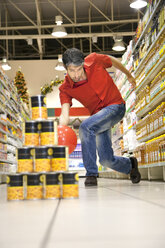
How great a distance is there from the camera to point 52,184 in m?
2.39

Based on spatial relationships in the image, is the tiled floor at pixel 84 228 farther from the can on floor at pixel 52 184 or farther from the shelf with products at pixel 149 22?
the shelf with products at pixel 149 22

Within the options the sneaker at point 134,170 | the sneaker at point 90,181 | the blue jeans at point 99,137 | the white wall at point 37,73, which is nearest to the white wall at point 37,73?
the white wall at point 37,73

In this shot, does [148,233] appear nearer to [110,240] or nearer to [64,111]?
[110,240]

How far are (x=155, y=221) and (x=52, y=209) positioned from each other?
67 cm

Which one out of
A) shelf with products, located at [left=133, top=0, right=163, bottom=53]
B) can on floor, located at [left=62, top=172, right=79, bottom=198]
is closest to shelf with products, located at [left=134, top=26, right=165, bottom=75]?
shelf with products, located at [left=133, top=0, right=163, bottom=53]

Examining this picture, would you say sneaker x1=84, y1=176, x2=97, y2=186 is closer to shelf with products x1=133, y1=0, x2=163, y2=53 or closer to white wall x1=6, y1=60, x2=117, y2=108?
shelf with products x1=133, y1=0, x2=163, y2=53

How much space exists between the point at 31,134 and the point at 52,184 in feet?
1.19

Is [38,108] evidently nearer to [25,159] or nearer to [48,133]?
[48,133]

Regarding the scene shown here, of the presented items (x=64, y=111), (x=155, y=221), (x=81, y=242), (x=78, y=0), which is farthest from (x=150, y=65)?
(x=78, y=0)

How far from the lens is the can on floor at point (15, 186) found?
2.38 m

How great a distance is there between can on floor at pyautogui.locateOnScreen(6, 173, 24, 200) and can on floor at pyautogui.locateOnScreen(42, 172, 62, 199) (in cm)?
14

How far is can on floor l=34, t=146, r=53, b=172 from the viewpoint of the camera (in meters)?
2.43

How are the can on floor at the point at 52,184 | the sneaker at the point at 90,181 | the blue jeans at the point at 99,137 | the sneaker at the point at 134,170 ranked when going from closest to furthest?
the can on floor at the point at 52,184 < the blue jeans at the point at 99,137 < the sneaker at the point at 90,181 < the sneaker at the point at 134,170

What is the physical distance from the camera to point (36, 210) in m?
1.84
